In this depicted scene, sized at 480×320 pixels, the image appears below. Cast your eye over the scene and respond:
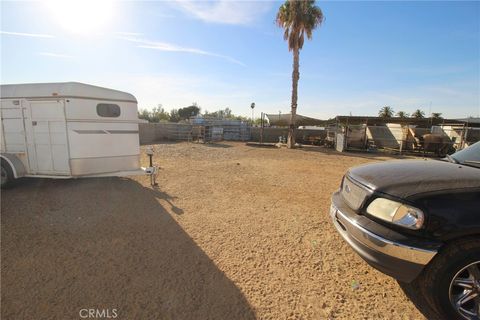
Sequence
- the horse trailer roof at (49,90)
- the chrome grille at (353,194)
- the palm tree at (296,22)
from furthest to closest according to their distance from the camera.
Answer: the palm tree at (296,22), the horse trailer roof at (49,90), the chrome grille at (353,194)

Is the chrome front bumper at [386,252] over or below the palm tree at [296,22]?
below

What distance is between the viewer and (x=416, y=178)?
243 centimetres

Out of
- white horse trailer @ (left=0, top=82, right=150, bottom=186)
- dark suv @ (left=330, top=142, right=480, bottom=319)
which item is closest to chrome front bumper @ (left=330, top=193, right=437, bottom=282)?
dark suv @ (left=330, top=142, right=480, bottom=319)

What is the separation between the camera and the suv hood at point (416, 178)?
7.11ft

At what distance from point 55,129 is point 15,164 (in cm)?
135

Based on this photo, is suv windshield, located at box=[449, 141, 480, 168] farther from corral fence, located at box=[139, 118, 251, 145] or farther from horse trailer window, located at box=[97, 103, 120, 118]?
corral fence, located at box=[139, 118, 251, 145]

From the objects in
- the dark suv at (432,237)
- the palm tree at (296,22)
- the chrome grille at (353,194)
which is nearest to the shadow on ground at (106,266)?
the dark suv at (432,237)

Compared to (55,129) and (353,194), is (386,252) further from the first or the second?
(55,129)

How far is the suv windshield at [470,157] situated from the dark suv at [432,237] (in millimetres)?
597

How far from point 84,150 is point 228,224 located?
14.6 feet

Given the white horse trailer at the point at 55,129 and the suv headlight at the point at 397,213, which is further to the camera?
the white horse trailer at the point at 55,129

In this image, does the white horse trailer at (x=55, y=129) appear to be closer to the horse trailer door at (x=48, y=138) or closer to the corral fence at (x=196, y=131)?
the horse trailer door at (x=48, y=138)

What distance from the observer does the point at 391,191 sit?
230 cm

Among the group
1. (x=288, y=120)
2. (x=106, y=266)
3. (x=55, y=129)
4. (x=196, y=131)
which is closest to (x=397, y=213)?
(x=106, y=266)
